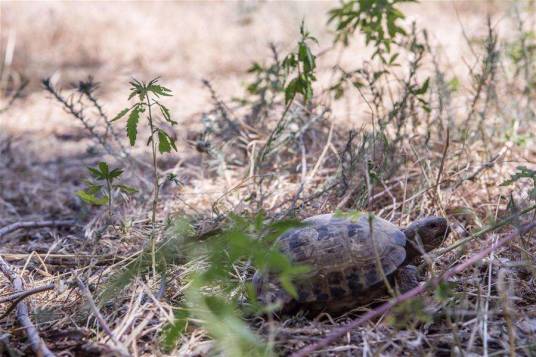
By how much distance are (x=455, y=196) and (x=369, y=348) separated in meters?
1.53


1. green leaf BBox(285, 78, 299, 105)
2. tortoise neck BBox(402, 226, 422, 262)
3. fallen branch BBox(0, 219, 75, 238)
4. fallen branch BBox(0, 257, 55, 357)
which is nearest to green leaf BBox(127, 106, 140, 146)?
fallen branch BBox(0, 257, 55, 357)

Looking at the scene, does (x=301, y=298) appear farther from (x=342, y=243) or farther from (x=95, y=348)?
(x=95, y=348)

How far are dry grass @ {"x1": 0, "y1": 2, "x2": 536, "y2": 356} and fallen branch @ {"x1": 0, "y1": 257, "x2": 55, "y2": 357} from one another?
53mm

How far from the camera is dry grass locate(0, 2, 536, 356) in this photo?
207 cm

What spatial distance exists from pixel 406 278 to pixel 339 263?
316mm

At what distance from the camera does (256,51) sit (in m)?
7.09

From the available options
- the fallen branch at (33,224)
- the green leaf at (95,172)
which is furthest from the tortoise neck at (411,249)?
the fallen branch at (33,224)

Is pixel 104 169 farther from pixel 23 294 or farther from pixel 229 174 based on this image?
pixel 229 174

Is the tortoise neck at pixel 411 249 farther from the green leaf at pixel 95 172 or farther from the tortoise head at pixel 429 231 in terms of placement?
the green leaf at pixel 95 172

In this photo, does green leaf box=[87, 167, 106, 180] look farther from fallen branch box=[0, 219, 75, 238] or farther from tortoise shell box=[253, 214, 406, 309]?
fallen branch box=[0, 219, 75, 238]

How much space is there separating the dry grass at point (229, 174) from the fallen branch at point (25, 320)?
0.17 ft

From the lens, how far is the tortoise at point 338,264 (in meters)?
2.16

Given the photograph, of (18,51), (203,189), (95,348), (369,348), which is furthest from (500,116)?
(18,51)

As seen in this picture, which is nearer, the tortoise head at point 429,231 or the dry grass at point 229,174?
the dry grass at point 229,174
